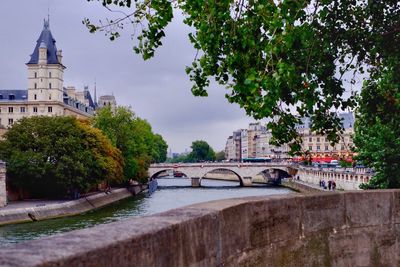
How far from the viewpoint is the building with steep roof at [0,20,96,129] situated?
104125mm

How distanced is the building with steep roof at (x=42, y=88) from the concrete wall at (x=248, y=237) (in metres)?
101

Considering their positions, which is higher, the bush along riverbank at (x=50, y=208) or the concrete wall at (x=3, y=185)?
the concrete wall at (x=3, y=185)

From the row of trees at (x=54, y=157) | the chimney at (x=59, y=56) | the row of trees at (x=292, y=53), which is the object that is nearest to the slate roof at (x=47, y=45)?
the chimney at (x=59, y=56)

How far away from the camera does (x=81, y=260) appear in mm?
2768

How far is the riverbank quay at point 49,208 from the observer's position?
129 feet

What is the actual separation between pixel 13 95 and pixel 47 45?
1334 centimetres

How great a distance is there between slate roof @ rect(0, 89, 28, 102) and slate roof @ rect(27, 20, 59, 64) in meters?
8.17

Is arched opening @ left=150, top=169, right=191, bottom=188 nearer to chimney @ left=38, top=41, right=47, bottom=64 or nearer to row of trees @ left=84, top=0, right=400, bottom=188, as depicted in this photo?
chimney @ left=38, top=41, right=47, bottom=64

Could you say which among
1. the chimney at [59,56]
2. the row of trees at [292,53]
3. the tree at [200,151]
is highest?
the chimney at [59,56]

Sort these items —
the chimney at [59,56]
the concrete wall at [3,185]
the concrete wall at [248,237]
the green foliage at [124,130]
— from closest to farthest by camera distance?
the concrete wall at [248,237] < the concrete wall at [3,185] < the green foliage at [124,130] < the chimney at [59,56]

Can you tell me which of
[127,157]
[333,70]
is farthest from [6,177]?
[333,70]

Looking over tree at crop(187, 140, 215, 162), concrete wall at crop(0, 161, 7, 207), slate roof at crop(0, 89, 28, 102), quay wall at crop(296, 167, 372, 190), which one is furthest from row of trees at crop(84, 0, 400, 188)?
tree at crop(187, 140, 215, 162)

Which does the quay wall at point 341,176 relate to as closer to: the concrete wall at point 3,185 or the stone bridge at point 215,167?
the stone bridge at point 215,167

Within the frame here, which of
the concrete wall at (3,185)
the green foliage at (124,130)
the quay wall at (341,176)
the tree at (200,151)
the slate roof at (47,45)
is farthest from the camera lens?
the tree at (200,151)
